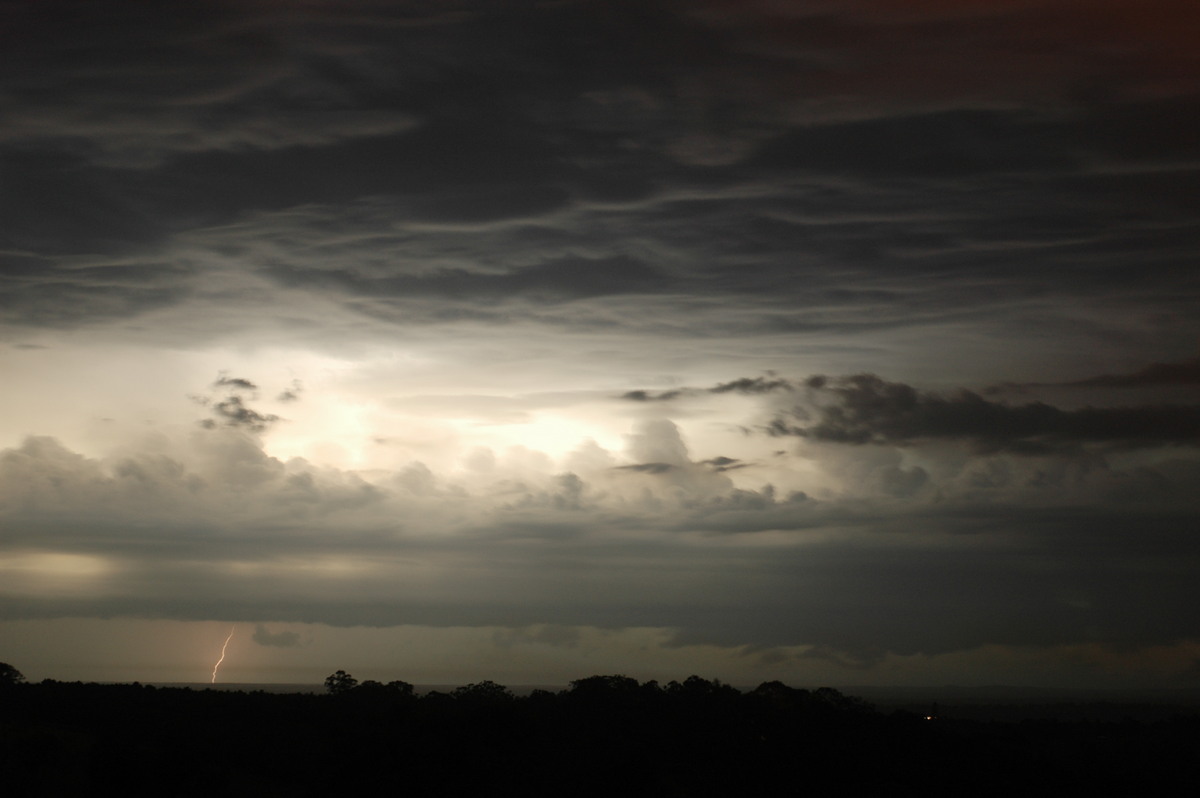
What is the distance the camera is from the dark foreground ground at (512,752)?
69.2 m

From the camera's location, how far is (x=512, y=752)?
77125 mm

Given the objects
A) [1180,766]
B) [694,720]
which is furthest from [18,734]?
[1180,766]

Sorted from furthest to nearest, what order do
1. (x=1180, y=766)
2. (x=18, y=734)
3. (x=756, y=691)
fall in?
(x=756, y=691) → (x=1180, y=766) → (x=18, y=734)

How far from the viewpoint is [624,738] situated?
263ft

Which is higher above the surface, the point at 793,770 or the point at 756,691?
the point at 756,691

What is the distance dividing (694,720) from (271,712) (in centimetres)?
3582

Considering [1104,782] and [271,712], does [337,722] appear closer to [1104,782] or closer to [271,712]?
[271,712]

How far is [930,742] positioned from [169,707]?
207 ft

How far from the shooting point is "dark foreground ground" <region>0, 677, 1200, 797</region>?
6925 cm

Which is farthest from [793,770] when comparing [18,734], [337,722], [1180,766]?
[18,734]

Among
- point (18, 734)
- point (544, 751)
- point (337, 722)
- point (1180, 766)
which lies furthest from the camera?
point (1180, 766)

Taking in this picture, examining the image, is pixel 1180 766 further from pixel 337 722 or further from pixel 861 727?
pixel 337 722

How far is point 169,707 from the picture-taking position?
9075cm

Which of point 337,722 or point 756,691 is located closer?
point 337,722
